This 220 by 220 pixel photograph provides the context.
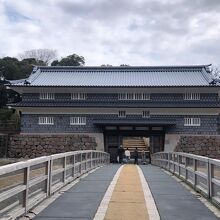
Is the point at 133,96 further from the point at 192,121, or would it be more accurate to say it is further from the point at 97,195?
the point at 97,195

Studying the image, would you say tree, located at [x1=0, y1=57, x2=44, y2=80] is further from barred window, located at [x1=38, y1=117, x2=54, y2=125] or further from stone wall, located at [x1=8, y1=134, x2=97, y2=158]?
barred window, located at [x1=38, y1=117, x2=54, y2=125]

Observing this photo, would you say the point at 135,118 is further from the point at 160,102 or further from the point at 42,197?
the point at 42,197

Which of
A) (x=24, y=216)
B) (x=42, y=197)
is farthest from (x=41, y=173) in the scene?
(x=24, y=216)

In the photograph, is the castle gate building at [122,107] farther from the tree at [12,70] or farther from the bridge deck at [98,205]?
the bridge deck at [98,205]

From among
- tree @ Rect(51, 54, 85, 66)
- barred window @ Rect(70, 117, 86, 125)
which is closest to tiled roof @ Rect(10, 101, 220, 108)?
barred window @ Rect(70, 117, 86, 125)

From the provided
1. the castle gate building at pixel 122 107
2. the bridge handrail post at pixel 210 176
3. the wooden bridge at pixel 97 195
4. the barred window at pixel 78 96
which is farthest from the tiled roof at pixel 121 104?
the bridge handrail post at pixel 210 176

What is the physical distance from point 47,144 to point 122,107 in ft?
27.8

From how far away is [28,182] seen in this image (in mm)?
7984

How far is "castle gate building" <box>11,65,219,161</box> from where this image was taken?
139ft

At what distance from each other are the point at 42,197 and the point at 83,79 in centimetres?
3684

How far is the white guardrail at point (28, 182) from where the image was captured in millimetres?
6738

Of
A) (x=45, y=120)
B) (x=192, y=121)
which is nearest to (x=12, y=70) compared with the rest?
(x=45, y=120)

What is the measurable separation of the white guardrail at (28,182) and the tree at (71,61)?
61.0 m

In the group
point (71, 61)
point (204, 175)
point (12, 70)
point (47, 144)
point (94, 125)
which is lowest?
point (204, 175)
